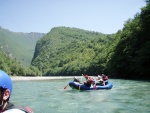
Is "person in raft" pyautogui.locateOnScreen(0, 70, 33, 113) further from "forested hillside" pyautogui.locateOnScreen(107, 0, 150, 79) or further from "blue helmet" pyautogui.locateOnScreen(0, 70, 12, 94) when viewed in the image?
"forested hillside" pyautogui.locateOnScreen(107, 0, 150, 79)

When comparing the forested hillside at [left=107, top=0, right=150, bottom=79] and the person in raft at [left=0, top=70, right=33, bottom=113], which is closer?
the person in raft at [left=0, top=70, right=33, bottom=113]

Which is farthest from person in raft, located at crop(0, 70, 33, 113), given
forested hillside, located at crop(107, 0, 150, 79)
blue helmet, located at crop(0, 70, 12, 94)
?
forested hillside, located at crop(107, 0, 150, 79)


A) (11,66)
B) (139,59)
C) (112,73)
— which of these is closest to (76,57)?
(11,66)

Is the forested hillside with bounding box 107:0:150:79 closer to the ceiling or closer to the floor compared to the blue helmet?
closer to the ceiling

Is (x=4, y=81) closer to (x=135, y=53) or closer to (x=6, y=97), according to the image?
(x=6, y=97)

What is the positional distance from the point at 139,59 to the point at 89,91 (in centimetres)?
2323

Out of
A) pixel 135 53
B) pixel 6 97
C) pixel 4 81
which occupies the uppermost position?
pixel 135 53

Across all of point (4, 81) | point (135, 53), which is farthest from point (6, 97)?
point (135, 53)

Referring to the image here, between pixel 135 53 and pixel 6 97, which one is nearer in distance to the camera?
pixel 6 97

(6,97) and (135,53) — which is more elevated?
(135,53)

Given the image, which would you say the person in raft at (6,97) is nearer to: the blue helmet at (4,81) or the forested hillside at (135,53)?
the blue helmet at (4,81)

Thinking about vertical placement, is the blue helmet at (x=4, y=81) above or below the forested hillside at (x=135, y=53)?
below

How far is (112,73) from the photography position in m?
58.1

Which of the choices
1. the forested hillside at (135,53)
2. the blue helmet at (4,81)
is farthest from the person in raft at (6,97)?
the forested hillside at (135,53)
